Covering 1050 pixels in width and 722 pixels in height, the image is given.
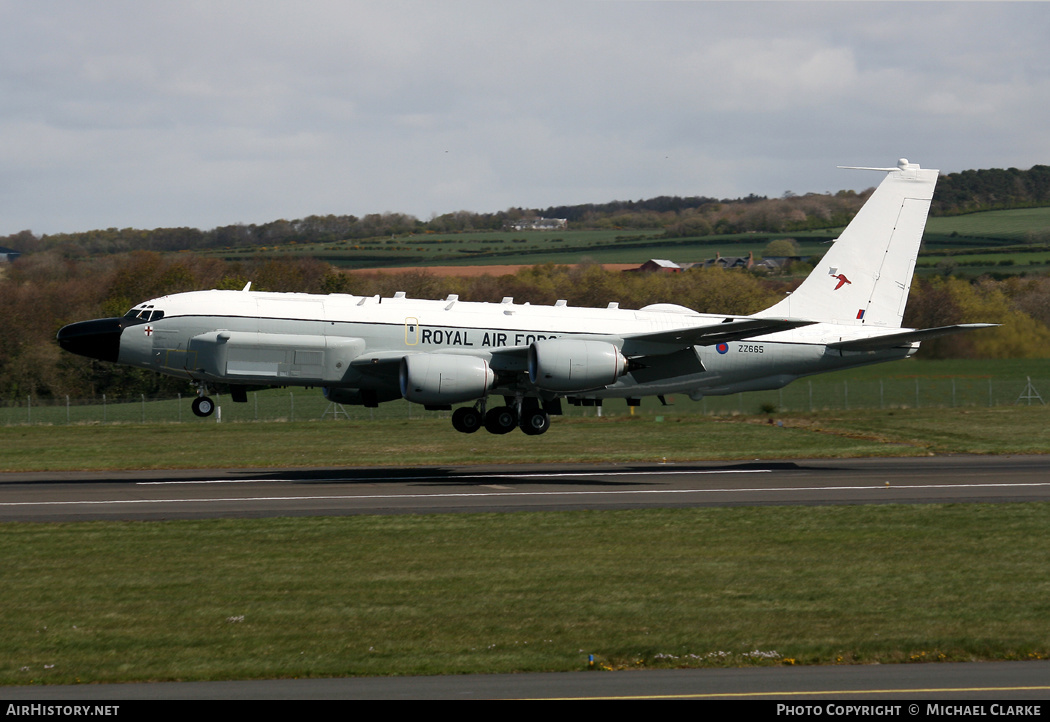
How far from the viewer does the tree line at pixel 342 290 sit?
209 feet

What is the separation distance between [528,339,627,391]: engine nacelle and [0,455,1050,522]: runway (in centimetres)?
311

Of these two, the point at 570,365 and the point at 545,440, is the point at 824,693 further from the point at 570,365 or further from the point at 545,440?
the point at 545,440

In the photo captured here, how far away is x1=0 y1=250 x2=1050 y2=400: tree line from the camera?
63781mm

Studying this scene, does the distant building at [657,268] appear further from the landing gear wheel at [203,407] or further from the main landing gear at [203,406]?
the landing gear wheel at [203,407]

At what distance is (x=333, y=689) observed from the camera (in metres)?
12.3

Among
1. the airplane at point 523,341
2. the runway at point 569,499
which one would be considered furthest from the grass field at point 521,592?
the airplane at point 523,341

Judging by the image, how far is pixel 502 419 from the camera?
117 ft

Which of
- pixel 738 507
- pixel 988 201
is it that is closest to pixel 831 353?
pixel 738 507

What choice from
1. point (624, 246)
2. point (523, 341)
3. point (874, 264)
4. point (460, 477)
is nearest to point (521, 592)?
point (460, 477)

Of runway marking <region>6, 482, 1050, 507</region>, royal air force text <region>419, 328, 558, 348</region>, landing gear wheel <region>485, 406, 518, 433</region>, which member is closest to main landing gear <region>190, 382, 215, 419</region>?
runway marking <region>6, 482, 1050, 507</region>

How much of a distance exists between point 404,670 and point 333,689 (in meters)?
1.05

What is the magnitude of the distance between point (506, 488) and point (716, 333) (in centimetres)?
891

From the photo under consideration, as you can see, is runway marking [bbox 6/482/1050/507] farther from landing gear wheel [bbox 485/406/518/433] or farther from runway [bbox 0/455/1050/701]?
landing gear wheel [bbox 485/406/518/433]

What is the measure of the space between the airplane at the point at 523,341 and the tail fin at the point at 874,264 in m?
0.05
